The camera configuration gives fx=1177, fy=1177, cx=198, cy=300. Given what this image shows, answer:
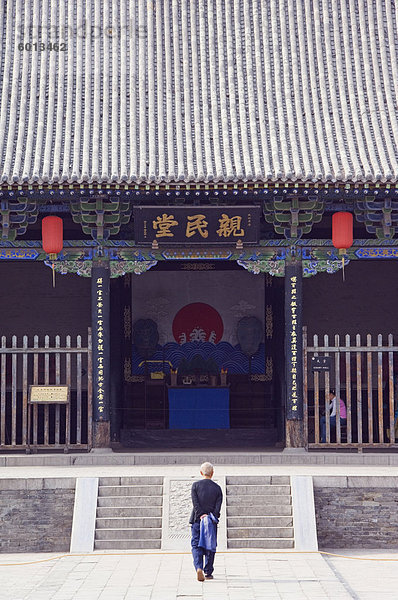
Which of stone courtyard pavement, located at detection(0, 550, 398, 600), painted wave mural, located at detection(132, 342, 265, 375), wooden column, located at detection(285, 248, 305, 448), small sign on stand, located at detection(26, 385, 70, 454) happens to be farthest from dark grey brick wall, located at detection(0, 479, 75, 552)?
painted wave mural, located at detection(132, 342, 265, 375)

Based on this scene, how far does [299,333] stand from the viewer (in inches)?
750

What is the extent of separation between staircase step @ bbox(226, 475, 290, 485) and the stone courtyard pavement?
147 centimetres

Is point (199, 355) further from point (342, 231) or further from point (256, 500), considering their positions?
point (256, 500)

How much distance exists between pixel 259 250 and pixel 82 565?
22.7 feet

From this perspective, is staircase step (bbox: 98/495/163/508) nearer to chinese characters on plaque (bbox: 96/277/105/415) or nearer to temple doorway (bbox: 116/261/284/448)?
chinese characters on plaque (bbox: 96/277/105/415)

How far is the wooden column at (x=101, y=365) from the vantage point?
18875 mm

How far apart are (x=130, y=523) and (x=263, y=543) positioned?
1796 mm

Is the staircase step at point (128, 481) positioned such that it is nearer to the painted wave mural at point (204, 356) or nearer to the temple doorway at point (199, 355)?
the temple doorway at point (199, 355)

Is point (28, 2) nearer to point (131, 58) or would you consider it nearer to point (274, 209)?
point (131, 58)

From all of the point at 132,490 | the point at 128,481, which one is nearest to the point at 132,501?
the point at 132,490

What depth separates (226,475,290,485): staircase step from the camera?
53.6ft

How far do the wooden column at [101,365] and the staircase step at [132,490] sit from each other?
258 cm

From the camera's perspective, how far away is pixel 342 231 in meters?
19.1

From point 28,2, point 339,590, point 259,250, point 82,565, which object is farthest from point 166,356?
point 339,590
